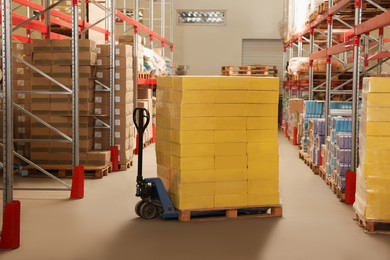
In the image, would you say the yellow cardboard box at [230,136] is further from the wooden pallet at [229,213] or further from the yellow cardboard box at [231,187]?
the wooden pallet at [229,213]

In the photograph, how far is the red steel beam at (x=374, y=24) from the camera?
707 centimetres

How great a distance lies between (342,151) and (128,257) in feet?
13.5

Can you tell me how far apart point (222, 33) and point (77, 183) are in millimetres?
16471

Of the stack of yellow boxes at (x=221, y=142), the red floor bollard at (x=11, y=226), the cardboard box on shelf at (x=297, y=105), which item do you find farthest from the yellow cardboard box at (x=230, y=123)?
the cardboard box on shelf at (x=297, y=105)

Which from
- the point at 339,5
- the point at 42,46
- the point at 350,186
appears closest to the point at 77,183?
the point at 42,46

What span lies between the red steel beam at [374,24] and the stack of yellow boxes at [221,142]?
4.75 ft

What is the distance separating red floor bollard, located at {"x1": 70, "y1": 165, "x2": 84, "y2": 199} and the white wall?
1588 centimetres

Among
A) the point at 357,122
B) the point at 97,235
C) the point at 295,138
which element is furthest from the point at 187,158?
the point at 295,138

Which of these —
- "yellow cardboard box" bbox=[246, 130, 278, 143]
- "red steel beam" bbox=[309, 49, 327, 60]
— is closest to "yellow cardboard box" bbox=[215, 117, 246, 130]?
"yellow cardboard box" bbox=[246, 130, 278, 143]

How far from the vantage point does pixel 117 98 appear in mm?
11070

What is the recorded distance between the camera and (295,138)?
1627 cm

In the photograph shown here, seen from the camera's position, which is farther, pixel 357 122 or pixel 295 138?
pixel 295 138

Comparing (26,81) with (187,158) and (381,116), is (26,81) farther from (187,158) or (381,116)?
(381,116)

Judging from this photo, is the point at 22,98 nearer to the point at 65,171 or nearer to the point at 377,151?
the point at 65,171
